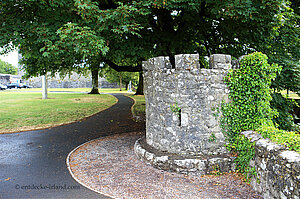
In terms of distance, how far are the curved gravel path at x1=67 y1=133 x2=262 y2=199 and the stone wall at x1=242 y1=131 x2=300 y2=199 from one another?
441 millimetres

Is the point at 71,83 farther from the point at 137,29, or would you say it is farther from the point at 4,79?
the point at 137,29

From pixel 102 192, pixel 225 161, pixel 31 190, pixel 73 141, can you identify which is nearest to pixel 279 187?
pixel 225 161

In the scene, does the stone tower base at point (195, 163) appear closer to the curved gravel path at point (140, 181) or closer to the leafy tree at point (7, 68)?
the curved gravel path at point (140, 181)

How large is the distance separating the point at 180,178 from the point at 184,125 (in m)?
1.37

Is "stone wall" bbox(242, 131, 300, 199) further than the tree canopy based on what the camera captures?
No

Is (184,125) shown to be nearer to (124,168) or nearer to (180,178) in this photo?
(180,178)

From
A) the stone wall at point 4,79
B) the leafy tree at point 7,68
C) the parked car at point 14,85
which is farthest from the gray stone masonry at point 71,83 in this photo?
the leafy tree at point 7,68

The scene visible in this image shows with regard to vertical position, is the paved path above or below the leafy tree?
below

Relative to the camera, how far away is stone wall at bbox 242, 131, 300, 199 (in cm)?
332

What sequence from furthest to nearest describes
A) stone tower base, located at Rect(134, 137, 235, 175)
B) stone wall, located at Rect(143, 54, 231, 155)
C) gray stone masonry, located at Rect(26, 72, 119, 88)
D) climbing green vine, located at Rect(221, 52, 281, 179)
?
1. gray stone masonry, located at Rect(26, 72, 119, 88)
2. stone wall, located at Rect(143, 54, 231, 155)
3. stone tower base, located at Rect(134, 137, 235, 175)
4. climbing green vine, located at Rect(221, 52, 281, 179)

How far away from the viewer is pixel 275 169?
3789mm

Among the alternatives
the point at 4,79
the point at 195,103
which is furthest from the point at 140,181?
the point at 4,79

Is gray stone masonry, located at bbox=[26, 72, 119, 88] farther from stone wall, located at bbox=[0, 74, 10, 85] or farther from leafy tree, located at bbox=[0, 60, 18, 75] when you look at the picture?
leafy tree, located at bbox=[0, 60, 18, 75]

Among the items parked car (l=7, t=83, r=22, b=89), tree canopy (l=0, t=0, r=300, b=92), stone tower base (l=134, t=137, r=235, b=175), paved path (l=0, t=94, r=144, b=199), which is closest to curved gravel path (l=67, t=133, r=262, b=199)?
stone tower base (l=134, t=137, r=235, b=175)
